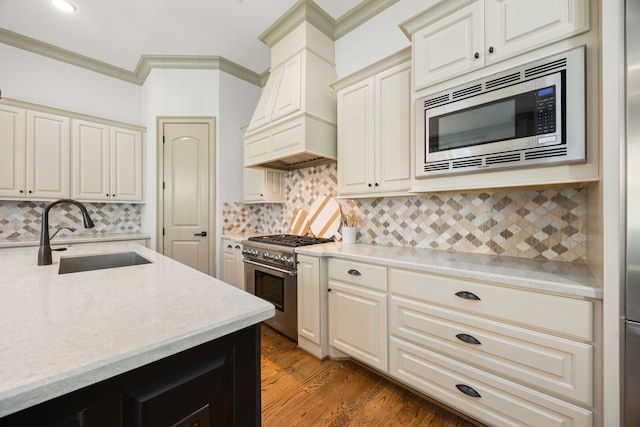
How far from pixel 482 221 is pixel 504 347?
869mm

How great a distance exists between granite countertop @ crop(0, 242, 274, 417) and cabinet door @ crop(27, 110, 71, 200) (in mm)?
2481

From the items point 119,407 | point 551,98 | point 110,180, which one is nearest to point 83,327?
point 119,407

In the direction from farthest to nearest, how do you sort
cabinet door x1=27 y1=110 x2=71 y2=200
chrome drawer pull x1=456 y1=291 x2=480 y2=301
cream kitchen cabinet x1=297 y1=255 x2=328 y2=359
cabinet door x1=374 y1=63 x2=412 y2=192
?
1. cabinet door x1=27 y1=110 x2=71 y2=200
2. cream kitchen cabinet x1=297 y1=255 x2=328 y2=359
3. cabinet door x1=374 y1=63 x2=412 y2=192
4. chrome drawer pull x1=456 y1=291 x2=480 y2=301

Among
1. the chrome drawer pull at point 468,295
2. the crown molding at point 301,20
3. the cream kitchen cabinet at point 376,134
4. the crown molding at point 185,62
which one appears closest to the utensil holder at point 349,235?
the cream kitchen cabinet at point 376,134

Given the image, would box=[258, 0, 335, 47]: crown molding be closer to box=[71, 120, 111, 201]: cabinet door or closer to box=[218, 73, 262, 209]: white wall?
box=[218, 73, 262, 209]: white wall

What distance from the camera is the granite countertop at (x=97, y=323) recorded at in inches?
18.9

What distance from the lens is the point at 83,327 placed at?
2.17 ft

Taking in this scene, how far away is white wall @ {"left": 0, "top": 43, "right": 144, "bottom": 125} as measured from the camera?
298 centimetres

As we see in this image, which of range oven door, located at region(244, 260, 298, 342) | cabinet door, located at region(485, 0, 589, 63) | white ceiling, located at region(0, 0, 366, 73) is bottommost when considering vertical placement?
range oven door, located at region(244, 260, 298, 342)

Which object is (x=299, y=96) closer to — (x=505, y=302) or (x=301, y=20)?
(x=301, y=20)

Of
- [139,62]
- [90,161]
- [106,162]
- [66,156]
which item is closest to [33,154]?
[66,156]

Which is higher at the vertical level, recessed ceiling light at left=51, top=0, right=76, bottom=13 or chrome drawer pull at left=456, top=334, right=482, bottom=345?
recessed ceiling light at left=51, top=0, right=76, bottom=13

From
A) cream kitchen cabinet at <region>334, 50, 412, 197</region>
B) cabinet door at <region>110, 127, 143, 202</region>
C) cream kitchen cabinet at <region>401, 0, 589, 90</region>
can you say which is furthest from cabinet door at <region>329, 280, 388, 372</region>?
cabinet door at <region>110, 127, 143, 202</region>

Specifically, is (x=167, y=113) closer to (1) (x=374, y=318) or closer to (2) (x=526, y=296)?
(1) (x=374, y=318)
